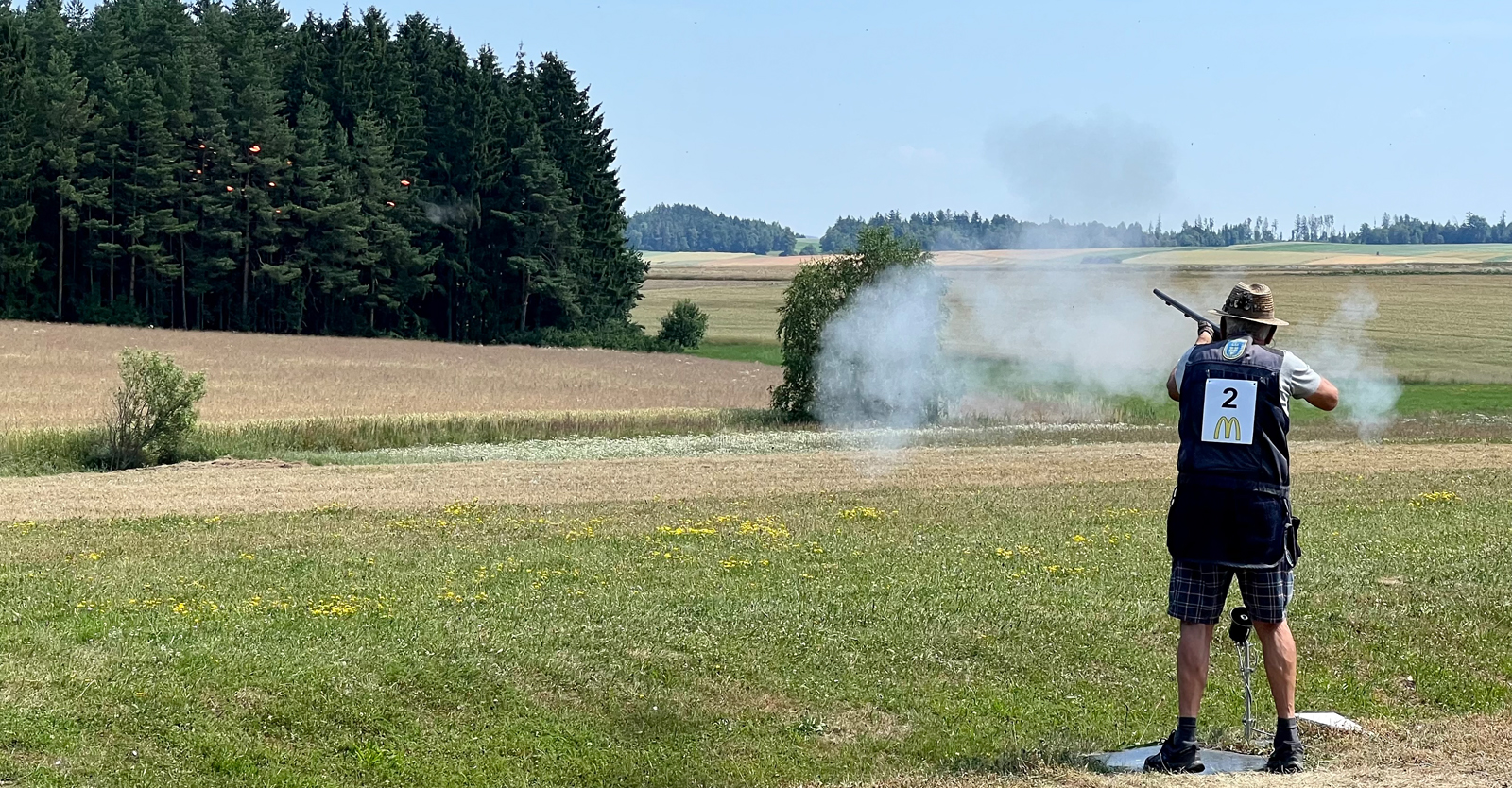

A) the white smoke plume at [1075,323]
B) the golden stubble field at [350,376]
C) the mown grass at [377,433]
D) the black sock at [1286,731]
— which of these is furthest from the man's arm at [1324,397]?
the golden stubble field at [350,376]

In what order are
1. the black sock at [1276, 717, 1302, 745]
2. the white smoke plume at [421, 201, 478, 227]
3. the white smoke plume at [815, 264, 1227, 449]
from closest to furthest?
1. the black sock at [1276, 717, 1302, 745]
2. the white smoke plume at [815, 264, 1227, 449]
3. the white smoke plume at [421, 201, 478, 227]

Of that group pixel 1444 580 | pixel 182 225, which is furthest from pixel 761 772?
pixel 182 225

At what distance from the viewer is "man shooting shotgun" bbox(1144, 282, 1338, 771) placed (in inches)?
310

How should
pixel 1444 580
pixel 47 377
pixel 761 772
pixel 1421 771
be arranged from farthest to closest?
1. pixel 47 377
2. pixel 1444 580
3. pixel 761 772
4. pixel 1421 771

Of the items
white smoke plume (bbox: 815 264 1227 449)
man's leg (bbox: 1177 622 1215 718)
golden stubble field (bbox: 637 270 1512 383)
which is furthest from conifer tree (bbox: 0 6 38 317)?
man's leg (bbox: 1177 622 1215 718)

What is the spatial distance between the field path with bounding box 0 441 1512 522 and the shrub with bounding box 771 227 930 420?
909cm

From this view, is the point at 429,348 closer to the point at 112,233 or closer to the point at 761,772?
the point at 112,233

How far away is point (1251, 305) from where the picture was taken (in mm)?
8117

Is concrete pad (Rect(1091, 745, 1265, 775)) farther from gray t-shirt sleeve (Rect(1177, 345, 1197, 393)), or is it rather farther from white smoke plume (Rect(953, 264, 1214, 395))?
white smoke plume (Rect(953, 264, 1214, 395))

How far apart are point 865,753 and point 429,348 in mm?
68286

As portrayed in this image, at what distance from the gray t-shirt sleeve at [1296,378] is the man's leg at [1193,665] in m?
1.34

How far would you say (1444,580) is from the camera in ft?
42.7

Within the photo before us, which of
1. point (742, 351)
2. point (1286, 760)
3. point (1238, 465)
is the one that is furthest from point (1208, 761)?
point (742, 351)

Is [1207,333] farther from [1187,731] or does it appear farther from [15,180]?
[15,180]
